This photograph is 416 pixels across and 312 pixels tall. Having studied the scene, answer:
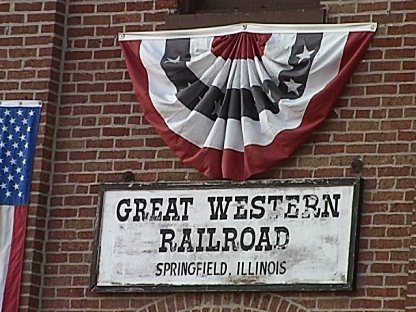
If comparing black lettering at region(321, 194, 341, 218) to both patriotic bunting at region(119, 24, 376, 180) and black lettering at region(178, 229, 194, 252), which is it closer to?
patriotic bunting at region(119, 24, 376, 180)

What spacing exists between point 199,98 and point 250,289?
142 cm

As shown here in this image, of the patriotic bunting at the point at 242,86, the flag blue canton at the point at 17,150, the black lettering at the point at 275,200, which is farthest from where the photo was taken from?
the flag blue canton at the point at 17,150

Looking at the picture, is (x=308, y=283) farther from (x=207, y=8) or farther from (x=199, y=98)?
(x=207, y=8)

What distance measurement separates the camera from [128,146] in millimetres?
11297

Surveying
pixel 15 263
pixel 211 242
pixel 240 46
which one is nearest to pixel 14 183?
pixel 15 263

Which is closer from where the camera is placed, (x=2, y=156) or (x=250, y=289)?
(x=250, y=289)

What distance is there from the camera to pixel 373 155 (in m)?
10.7

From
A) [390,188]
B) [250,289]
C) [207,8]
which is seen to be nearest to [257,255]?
[250,289]

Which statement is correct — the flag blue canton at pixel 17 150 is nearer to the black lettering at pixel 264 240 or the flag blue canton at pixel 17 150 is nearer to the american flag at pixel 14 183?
the american flag at pixel 14 183

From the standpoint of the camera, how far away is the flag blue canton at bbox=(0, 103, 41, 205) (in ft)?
→ 37.2

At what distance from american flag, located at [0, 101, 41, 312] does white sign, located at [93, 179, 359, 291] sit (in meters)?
0.60

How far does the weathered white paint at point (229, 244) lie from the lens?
10516 mm

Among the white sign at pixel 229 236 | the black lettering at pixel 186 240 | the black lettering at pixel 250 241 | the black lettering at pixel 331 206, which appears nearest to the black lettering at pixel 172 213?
the white sign at pixel 229 236

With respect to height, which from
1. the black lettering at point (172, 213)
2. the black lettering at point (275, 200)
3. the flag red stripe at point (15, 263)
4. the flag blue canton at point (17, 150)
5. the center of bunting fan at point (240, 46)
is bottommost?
the flag red stripe at point (15, 263)
